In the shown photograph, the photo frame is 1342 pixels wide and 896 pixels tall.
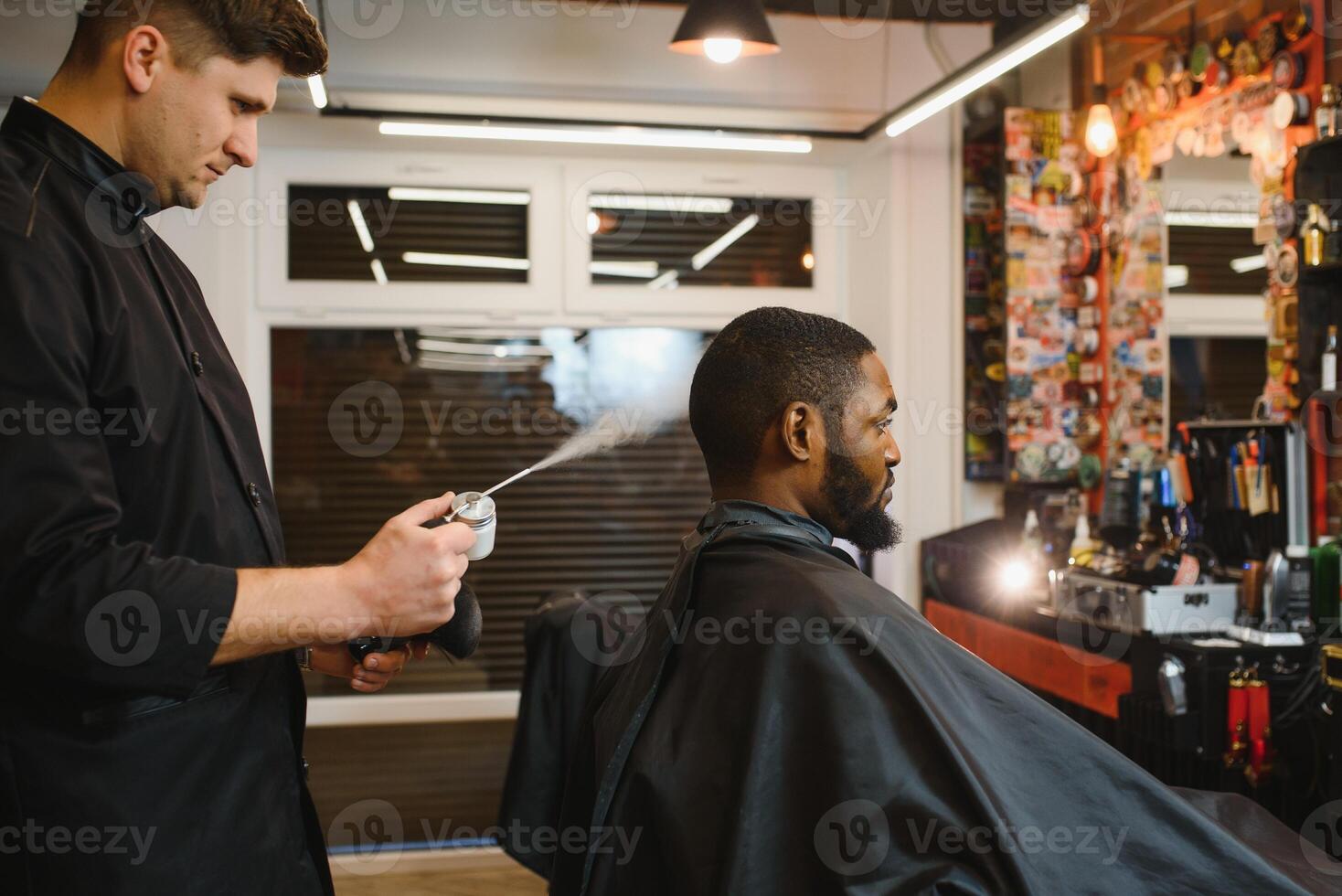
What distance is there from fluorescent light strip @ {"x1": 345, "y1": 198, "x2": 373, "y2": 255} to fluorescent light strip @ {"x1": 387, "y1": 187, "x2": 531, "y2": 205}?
0.13m

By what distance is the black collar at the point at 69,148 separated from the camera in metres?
1.17

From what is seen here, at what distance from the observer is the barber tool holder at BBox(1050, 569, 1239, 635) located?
288 cm

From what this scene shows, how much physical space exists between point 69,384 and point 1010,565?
328 centimetres

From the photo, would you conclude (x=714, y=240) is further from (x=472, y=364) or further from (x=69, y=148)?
(x=69, y=148)

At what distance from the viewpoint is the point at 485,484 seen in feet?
14.8

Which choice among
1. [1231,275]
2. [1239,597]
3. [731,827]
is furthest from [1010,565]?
[731,827]

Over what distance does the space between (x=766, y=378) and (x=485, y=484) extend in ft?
9.89

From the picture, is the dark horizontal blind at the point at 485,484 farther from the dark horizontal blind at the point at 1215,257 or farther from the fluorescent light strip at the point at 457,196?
the dark horizontal blind at the point at 1215,257

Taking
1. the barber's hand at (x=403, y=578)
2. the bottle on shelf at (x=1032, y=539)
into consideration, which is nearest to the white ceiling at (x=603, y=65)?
the bottle on shelf at (x=1032, y=539)

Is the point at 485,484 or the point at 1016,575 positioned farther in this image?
the point at 485,484

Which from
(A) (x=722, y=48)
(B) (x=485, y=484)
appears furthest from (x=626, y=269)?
(A) (x=722, y=48)

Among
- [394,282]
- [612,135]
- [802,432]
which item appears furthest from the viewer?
Answer: [394,282]

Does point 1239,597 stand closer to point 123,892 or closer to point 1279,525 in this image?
point 1279,525

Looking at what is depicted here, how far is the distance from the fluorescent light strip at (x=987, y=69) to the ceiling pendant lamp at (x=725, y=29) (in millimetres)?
546
